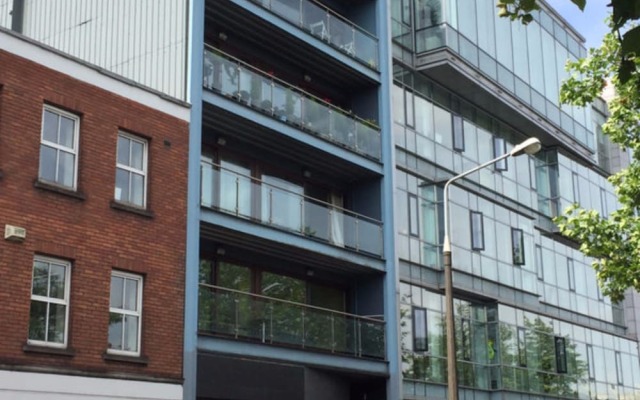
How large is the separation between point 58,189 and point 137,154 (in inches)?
88.5

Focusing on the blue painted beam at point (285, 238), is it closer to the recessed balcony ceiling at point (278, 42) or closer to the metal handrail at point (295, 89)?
the metal handrail at point (295, 89)

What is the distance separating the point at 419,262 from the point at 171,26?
32.7ft

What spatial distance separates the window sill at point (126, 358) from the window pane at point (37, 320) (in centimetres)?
126

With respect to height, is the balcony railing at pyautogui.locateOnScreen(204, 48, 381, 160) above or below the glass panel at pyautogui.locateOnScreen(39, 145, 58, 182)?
above

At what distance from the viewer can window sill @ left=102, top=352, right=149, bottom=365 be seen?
16922 millimetres

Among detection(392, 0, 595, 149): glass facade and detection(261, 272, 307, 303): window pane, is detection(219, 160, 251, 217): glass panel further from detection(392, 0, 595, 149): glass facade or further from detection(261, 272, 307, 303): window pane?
detection(392, 0, 595, 149): glass facade

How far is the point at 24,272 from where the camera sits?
15852mm

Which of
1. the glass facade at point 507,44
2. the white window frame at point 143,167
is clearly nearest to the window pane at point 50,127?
the white window frame at point 143,167

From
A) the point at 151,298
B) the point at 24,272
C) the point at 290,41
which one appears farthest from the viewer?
the point at 290,41

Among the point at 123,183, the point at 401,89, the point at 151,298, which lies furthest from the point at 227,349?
the point at 401,89

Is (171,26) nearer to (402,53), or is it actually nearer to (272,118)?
(272,118)

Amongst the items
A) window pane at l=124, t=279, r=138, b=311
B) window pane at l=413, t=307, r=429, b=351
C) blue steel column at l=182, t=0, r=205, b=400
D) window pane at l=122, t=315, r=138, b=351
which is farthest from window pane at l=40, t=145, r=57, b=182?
window pane at l=413, t=307, r=429, b=351

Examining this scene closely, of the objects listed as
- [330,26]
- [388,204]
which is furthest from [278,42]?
[388,204]

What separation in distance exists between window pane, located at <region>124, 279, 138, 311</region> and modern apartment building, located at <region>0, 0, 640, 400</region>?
5.1 inches
